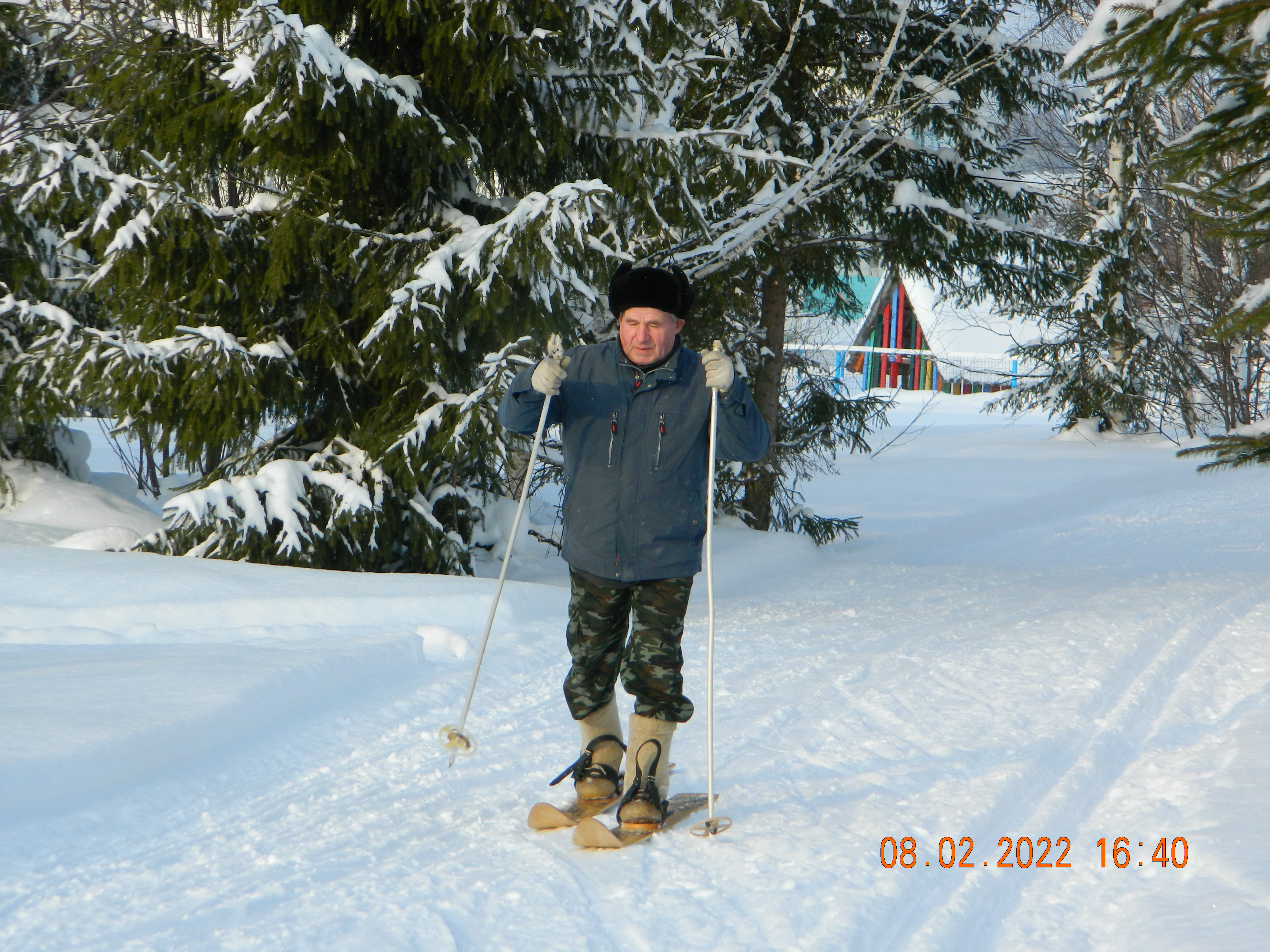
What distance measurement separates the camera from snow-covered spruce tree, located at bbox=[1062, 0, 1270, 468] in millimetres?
3891

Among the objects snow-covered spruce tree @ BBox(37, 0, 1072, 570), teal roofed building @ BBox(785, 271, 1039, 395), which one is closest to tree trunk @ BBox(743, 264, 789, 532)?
snow-covered spruce tree @ BBox(37, 0, 1072, 570)

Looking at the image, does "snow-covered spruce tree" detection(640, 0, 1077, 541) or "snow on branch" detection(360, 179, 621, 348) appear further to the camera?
"snow-covered spruce tree" detection(640, 0, 1077, 541)

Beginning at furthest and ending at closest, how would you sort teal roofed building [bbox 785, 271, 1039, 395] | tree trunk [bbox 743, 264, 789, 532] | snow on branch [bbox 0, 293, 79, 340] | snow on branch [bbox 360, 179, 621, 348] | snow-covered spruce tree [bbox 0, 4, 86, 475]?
teal roofed building [bbox 785, 271, 1039, 395] → tree trunk [bbox 743, 264, 789, 532] → snow on branch [bbox 0, 293, 79, 340] → snow-covered spruce tree [bbox 0, 4, 86, 475] → snow on branch [bbox 360, 179, 621, 348]

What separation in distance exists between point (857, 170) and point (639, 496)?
5.69 m

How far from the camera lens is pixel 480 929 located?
2.65 metres

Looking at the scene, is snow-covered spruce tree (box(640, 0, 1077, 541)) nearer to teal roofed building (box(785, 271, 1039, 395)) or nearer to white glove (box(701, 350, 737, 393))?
white glove (box(701, 350, 737, 393))

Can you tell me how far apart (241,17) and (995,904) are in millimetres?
5698

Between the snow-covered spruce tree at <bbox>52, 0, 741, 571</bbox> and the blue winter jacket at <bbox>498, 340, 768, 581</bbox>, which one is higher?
the snow-covered spruce tree at <bbox>52, 0, 741, 571</bbox>

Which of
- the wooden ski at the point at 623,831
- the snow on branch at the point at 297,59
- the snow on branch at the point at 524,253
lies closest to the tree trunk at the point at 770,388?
the snow on branch at the point at 524,253

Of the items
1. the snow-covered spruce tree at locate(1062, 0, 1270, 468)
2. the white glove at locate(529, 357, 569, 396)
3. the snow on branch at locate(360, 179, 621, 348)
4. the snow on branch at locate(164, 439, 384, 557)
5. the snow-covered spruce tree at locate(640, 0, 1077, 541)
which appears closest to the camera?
the white glove at locate(529, 357, 569, 396)

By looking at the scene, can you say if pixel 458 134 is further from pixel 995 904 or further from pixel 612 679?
pixel 995 904

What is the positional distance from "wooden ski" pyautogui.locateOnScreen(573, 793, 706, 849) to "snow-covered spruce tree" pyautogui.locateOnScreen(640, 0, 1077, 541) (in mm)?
4963

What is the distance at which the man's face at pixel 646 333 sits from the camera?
3.32m

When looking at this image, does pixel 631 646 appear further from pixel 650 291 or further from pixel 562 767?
pixel 650 291
